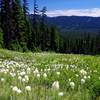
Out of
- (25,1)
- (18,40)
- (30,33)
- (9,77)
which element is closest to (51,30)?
(25,1)

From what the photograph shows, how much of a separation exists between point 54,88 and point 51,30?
110673 millimetres

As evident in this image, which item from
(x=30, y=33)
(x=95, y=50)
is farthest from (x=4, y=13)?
(x=95, y=50)

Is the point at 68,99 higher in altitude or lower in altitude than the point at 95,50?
higher

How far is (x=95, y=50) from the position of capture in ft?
509

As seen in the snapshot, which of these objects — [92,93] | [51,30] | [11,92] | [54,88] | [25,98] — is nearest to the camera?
[25,98]

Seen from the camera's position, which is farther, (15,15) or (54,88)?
(15,15)

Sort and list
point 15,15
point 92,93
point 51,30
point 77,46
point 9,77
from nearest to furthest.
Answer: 1. point 92,93
2. point 9,77
3. point 15,15
4. point 51,30
5. point 77,46

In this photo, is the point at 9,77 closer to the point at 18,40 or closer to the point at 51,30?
the point at 18,40

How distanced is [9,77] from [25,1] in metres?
88.6

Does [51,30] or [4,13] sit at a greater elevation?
[4,13]

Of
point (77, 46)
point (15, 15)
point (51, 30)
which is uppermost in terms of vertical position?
point (15, 15)

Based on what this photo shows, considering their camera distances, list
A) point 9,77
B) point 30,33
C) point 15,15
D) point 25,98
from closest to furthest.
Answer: point 25,98 < point 9,77 < point 15,15 < point 30,33

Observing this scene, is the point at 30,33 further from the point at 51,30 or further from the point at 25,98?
the point at 25,98

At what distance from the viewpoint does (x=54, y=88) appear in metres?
6.16
